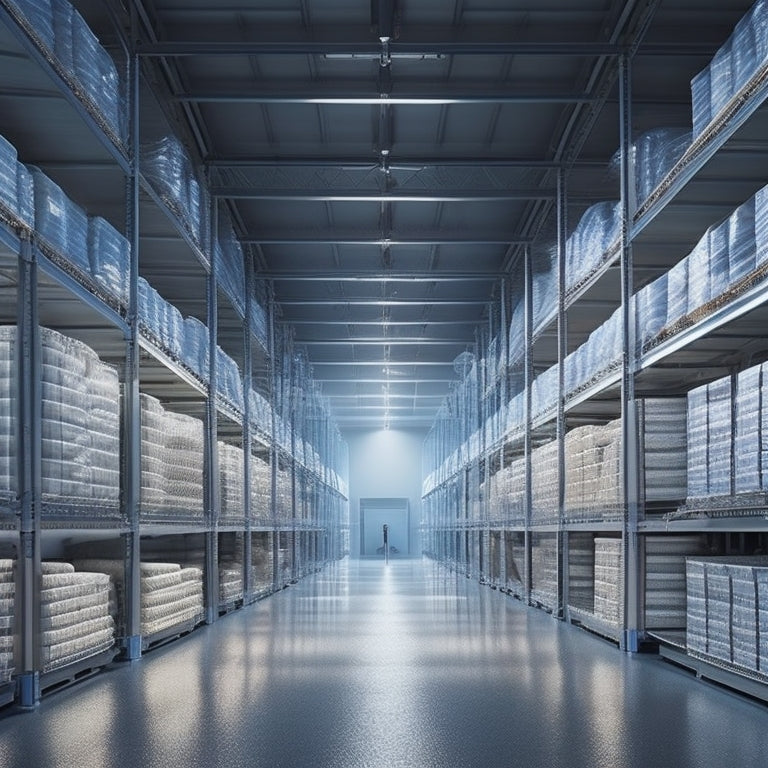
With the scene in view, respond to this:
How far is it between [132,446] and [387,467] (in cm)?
3812

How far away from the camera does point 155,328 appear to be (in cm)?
982

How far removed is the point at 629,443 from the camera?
894cm

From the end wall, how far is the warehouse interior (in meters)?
26.4

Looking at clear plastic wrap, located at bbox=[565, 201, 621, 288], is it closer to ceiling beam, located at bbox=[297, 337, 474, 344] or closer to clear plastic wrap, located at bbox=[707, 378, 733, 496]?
clear plastic wrap, located at bbox=[707, 378, 733, 496]

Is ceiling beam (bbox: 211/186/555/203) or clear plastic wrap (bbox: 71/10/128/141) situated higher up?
ceiling beam (bbox: 211/186/555/203)

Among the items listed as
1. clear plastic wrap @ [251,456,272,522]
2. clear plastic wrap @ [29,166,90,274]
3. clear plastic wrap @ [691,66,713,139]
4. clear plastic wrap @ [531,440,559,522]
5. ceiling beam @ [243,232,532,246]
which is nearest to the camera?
clear plastic wrap @ [29,166,90,274]

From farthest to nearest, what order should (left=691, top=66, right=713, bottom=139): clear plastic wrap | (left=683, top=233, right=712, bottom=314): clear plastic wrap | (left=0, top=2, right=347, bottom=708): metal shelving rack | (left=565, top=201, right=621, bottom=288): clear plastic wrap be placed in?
(left=565, top=201, right=621, bottom=288): clear plastic wrap
(left=691, top=66, right=713, bottom=139): clear plastic wrap
(left=683, top=233, right=712, bottom=314): clear plastic wrap
(left=0, top=2, right=347, bottom=708): metal shelving rack

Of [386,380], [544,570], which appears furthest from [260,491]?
[386,380]

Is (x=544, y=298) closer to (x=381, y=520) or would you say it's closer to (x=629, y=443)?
(x=629, y=443)

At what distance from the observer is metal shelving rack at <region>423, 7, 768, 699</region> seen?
6.80 meters

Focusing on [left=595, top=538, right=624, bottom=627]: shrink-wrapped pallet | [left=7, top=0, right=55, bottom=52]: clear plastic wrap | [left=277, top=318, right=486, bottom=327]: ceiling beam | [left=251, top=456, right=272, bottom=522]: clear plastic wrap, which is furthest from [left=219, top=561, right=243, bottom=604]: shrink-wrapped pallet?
[left=277, top=318, right=486, bottom=327]: ceiling beam

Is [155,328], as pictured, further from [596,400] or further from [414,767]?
[414,767]

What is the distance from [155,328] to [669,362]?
4.62 m

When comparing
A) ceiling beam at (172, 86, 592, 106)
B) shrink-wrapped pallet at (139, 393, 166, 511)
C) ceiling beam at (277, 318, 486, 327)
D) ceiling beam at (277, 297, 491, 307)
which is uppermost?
ceiling beam at (172, 86, 592, 106)
